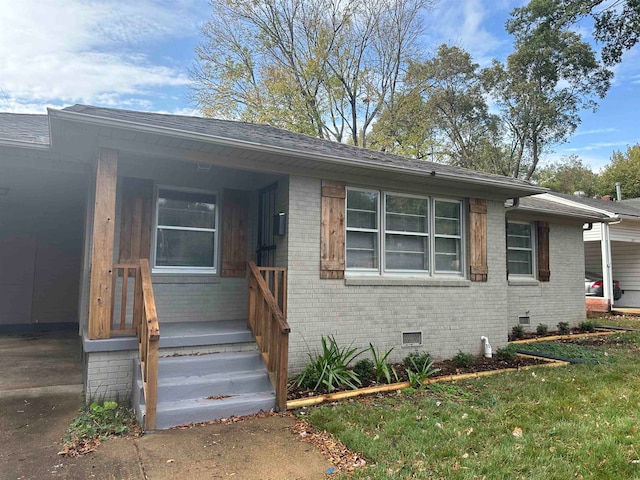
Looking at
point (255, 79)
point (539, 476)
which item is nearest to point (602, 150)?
point (255, 79)

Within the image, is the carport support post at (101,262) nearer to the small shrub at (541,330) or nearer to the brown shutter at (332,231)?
the brown shutter at (332,231)

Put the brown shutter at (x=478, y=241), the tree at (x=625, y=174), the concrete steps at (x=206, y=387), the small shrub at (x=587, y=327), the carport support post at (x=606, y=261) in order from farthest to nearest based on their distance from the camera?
the tree at (x=625, y=174) → the carport support post at (x=606, y=261) → the small shrub at (x=587, y=327) → the brown shutter at (x=478, y=241) → the concrete steps at (x=206, y=387)

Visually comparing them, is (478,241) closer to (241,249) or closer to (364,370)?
(364,370)

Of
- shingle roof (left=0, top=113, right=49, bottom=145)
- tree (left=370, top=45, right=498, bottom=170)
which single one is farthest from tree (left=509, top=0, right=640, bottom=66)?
tree (left=370, top=45, right=498, bottom=170)

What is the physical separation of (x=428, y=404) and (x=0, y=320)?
9.09m

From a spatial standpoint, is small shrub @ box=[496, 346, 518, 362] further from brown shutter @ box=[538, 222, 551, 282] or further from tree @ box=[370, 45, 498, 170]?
tree @ box=[370, 45, 498, 170]

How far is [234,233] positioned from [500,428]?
468cm

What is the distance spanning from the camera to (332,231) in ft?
20.1

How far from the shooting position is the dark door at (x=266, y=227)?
6383mm

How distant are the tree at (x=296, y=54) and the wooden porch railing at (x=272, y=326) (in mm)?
16148

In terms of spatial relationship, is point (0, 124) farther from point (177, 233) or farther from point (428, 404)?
point (428, 404)

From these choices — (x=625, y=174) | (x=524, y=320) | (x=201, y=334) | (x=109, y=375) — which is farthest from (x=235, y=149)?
(x=625, y=174)

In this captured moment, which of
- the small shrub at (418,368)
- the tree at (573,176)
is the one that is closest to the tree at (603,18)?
the small shrub at (418,368)

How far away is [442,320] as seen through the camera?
6.96 meters
